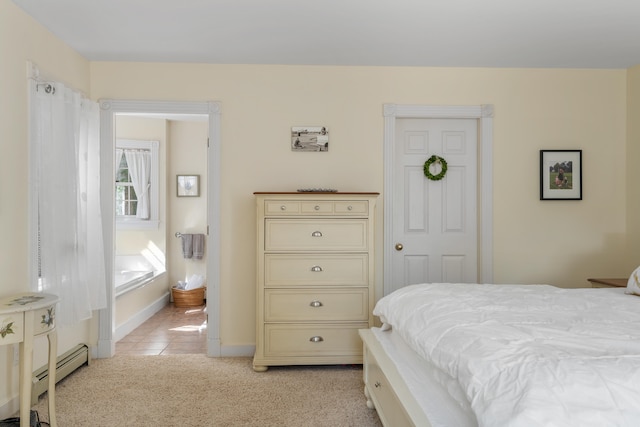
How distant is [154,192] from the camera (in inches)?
230

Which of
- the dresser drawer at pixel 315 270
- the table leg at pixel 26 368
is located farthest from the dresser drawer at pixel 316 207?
the table leg at pixel 26 368

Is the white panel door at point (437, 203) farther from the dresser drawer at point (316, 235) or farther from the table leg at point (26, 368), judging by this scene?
the table leg at point (26, 368)

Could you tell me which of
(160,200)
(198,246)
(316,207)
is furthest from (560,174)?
(160,200)

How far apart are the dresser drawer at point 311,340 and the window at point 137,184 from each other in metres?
3.10

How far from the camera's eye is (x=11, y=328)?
7.25 ft

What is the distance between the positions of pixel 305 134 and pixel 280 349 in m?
1.79

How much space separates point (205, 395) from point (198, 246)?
3.10m

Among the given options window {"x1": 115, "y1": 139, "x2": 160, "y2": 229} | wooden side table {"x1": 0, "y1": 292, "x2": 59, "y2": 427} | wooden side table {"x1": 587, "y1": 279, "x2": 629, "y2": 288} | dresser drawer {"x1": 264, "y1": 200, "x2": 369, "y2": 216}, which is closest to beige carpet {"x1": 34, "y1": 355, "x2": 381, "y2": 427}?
wooden side table {"x1": 0, "y1": 292, "x2": 59, "y2": 427}

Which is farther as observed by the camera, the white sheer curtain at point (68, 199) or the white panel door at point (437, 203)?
the white panel door at point (437, 203)

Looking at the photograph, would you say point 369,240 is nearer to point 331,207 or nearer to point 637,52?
point 331,207

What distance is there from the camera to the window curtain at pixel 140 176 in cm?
580

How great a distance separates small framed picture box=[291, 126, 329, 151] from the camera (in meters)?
3.83

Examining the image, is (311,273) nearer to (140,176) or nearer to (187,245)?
(187,245)

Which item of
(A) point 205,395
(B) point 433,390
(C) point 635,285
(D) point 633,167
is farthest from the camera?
(D) point 633,167
